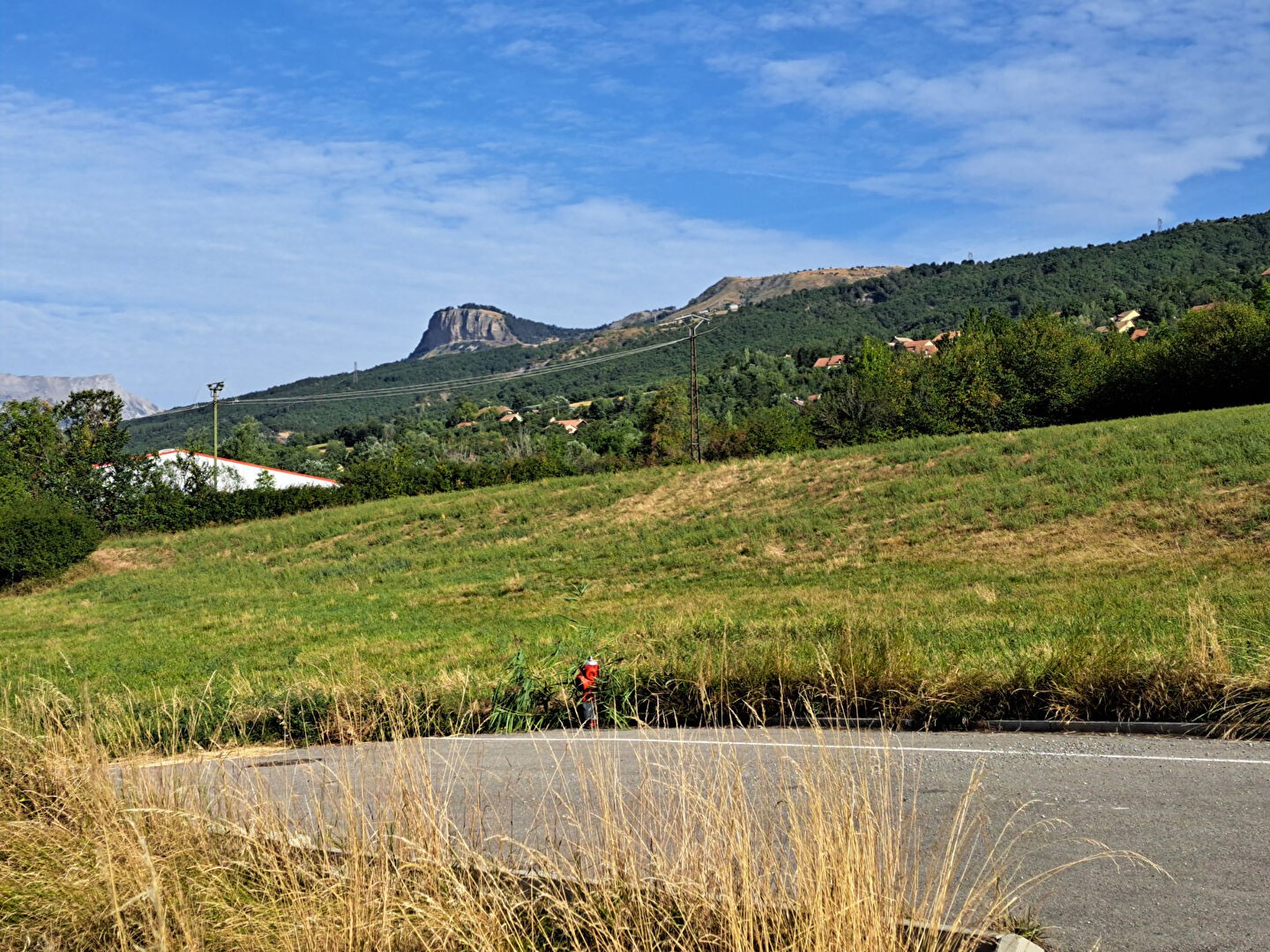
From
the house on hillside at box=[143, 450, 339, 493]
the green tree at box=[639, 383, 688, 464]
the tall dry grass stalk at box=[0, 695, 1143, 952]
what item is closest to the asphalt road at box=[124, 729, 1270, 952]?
the tall dry grass stalk at box=[0, 695, 1143, 952]

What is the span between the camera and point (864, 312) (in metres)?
166

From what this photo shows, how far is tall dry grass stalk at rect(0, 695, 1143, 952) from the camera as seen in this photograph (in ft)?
13.4

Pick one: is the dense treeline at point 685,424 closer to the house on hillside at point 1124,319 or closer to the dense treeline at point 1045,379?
the dense treeline at point 1045,379

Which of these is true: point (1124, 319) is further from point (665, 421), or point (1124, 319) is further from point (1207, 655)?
point (1207, 655)

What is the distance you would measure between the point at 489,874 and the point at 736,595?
21496 millimetres

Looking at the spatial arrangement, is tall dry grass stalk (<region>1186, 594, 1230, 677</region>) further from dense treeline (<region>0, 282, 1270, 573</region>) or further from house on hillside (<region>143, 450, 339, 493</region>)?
house on hillside (<region>143, 450, 339, 493</region>)

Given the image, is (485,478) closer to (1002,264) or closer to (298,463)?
(298,463)

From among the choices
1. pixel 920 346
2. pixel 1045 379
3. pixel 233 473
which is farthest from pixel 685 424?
pixel 920 346

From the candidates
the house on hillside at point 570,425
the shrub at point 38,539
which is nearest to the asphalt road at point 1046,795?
the shrub at point 38,539

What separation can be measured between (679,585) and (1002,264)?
151 m

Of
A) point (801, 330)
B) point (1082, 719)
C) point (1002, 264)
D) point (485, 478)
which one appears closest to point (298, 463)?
point (485, 478)

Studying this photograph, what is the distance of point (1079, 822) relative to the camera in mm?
6199

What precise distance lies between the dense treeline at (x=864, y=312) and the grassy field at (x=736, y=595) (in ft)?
281

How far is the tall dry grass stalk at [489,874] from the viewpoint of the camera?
4098 millimetres
